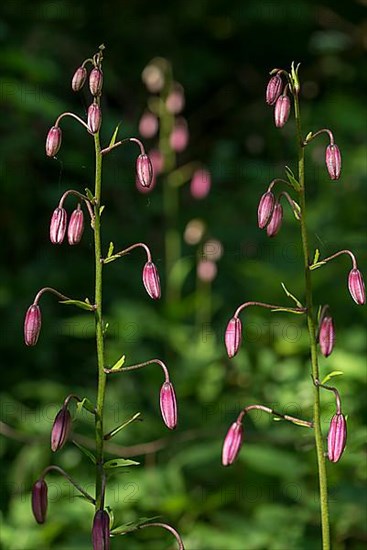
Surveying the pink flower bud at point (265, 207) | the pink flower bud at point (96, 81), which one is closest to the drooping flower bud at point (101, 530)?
the pink flower bud at point (265, 207)

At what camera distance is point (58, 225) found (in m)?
2.20

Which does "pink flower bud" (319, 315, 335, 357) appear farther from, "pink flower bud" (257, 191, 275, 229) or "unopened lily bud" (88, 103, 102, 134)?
"unopened lily bud" (88, 103, 102, 134)

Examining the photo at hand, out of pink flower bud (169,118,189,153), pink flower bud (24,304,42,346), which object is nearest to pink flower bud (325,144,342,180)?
pink flower bud (24,304,42,346)

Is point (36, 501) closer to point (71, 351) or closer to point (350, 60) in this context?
point (71, 351)

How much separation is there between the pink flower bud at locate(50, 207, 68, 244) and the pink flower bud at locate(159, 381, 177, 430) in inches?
15.3

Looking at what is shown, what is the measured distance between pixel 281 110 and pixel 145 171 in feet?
1.03

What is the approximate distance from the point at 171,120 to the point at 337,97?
2173 millimetres

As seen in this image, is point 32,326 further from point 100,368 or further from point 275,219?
point 275,219

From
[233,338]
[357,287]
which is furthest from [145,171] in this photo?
[357,287]

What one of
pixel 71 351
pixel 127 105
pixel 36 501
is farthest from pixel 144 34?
pixel 36 501

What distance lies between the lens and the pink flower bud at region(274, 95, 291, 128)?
210 cm

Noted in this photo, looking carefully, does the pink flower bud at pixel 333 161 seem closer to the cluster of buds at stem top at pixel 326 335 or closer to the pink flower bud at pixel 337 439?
the cluster of buds at stem top at pixel 326 335

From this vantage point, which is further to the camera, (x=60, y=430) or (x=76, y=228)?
(x=76, y=228)

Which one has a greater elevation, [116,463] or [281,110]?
[281,110]
